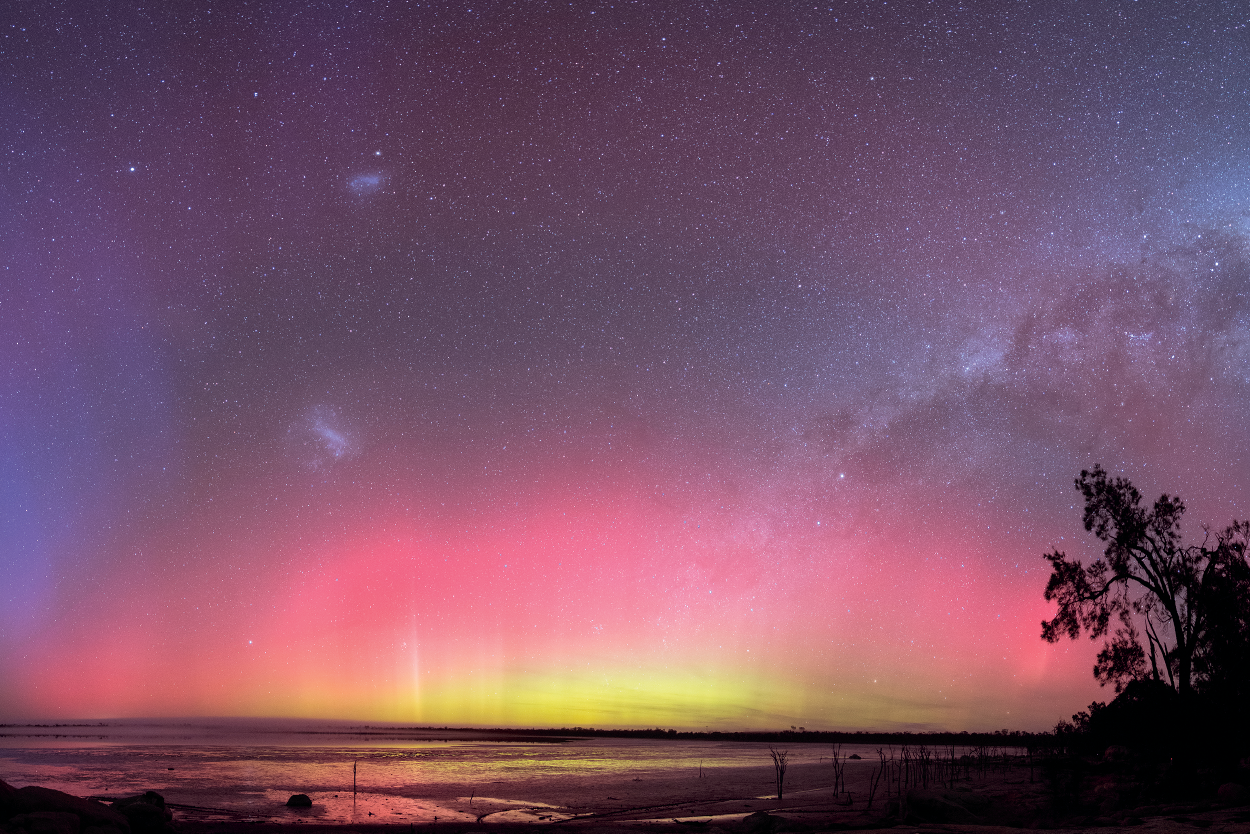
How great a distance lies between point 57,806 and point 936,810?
2328cm

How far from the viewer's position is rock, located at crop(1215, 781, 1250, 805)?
19547 mm

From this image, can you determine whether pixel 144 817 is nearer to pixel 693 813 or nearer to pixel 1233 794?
pixel 693 813

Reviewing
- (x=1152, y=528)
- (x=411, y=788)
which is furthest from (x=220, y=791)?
(x=1152, y=528)

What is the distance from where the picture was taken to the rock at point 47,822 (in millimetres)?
15555

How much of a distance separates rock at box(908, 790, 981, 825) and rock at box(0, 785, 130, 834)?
2170cm

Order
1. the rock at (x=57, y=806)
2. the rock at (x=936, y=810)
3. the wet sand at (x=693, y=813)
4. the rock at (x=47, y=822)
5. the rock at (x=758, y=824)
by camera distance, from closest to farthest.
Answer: the rock at (x=47, y=822) < the rock at (x=57, y=806) < the wet sand at (x=693, y=813) < the rock at (x=936, y=810) < the rock at (x=758, y=824)

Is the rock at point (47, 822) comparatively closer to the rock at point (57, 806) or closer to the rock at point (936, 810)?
the rock at point (57, 806)

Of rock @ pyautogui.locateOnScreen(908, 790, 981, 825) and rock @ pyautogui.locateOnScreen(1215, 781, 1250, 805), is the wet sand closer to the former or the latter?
rock @ pyautogui.locateOnScreen(908, 790, 981, 825)

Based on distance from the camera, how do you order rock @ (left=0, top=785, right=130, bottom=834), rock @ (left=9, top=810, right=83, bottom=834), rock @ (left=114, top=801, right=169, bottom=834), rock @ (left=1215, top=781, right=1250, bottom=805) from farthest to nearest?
rock @ (left=114, top=801, right=169, bottom=834), rock @ (left=1215, top=781, right=1250, bottom=805), rock @ (left=0, top=785, right=130, bottom=834), rock @ (left=9, top=810, right=83, bottom=834)

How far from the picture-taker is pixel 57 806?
17.2m

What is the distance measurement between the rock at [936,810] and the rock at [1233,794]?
6.06 m

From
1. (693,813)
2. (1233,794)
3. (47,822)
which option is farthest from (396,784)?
(1233,794)

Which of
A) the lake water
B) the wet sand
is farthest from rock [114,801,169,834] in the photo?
the lake water

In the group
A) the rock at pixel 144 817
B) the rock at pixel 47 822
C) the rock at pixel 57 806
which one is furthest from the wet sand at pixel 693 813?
the rock at pixel 47 822
